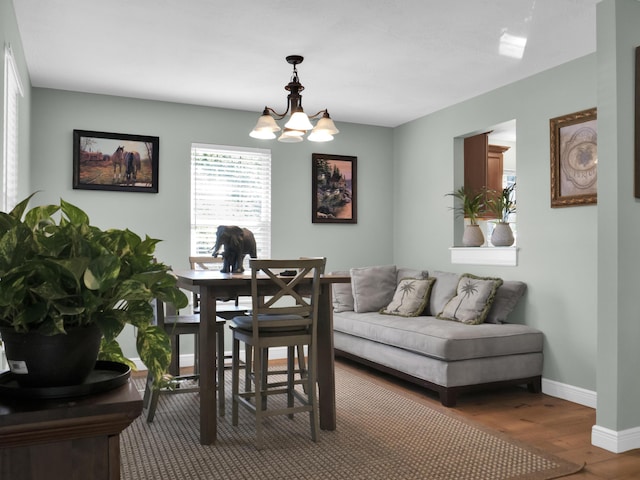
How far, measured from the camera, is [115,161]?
5176mm

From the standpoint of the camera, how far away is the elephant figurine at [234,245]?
3738 millimetres

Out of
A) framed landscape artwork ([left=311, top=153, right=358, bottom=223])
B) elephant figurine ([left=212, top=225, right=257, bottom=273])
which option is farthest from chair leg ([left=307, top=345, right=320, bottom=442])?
framed landscape artwork ([left=311, top=153, right=358, bottom=223])

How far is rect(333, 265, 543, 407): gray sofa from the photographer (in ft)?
13.5

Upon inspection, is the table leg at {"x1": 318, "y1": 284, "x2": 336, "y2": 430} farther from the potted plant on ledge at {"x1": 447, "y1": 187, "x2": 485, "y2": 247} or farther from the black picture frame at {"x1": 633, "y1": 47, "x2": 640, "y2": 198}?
the potted plant on ledge at {"x1": 447, "y1": 187, "x2": 485, "y2": 247}

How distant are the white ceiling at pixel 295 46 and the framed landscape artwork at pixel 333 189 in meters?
0.91

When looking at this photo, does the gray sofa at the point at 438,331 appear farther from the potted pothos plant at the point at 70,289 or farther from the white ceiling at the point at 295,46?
the potted pothos plant at the point at 70,289

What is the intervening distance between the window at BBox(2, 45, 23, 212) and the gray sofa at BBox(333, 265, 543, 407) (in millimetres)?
2913

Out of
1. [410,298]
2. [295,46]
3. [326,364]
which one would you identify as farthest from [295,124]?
[410,298]

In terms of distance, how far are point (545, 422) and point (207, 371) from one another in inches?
87.2

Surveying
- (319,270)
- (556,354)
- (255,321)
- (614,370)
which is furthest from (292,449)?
(556,354)

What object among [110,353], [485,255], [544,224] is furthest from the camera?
[485,255]

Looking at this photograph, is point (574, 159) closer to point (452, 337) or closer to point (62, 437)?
point (452, 337)

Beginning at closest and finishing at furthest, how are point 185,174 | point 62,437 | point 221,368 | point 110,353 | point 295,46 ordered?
point 62,437 < point 110,353 < point 221,368 < point 295,46 < point 185,174

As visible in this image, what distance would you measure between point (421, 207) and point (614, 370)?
3.07 m
